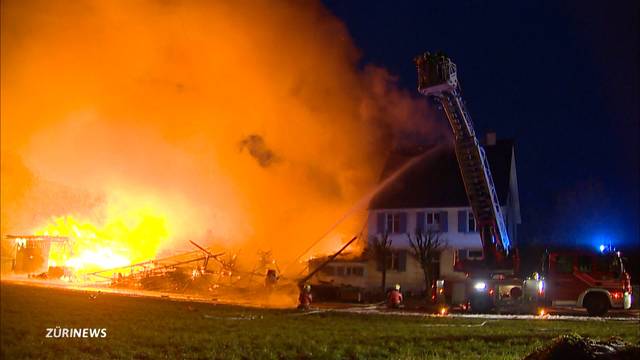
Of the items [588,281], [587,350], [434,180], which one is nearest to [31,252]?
[434,180]

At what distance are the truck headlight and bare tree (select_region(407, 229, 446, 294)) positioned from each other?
12.0 metres

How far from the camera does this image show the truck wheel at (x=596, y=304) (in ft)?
67.4

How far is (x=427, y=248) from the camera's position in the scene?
33.6m

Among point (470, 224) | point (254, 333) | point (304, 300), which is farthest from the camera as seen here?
point (470, 224)

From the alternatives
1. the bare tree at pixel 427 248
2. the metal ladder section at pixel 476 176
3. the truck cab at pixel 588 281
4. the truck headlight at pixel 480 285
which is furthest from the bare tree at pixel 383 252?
the truck cab at pixel 588 281

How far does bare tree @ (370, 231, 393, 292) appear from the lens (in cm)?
3446

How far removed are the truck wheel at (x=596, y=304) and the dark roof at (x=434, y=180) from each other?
13.1 metres

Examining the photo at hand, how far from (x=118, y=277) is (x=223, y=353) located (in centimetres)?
2208

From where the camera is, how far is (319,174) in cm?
3647

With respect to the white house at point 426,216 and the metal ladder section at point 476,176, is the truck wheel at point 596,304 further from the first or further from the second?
the white house at point 426,216

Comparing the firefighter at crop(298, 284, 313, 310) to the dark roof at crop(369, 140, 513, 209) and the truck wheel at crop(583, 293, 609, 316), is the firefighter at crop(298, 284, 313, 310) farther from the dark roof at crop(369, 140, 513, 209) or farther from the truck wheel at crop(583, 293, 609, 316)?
the dark roof at crop(369, 140, 513, 209)

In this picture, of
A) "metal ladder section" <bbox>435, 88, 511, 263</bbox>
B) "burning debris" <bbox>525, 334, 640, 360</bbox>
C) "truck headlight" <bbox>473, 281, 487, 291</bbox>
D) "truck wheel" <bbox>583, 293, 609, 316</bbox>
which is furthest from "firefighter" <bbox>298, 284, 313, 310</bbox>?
"burning debris" <bbox>525, 334, 640, 360</bbox>

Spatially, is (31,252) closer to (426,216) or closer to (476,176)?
(426,216)

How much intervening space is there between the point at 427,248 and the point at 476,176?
1405 cm
